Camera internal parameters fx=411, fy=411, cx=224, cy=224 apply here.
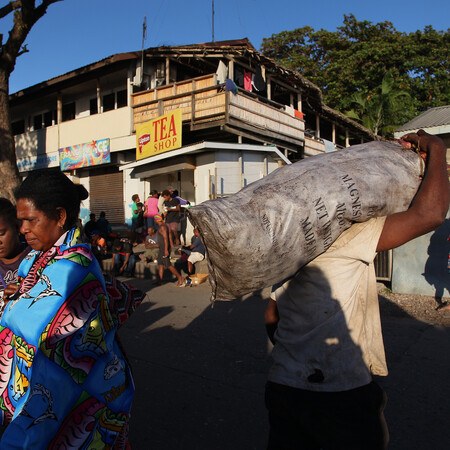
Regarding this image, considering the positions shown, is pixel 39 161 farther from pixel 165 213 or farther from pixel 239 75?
pixel 165 213

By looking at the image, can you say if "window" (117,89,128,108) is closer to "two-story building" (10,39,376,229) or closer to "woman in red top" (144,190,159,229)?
"two-story building" (10,39,376,229)

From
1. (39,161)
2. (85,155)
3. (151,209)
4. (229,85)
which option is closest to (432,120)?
(229,85)

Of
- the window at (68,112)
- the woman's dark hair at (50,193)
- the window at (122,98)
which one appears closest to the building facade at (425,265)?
the woman's dark hair at (50,193)

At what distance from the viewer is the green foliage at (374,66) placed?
21797 mm

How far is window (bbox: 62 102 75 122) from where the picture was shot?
18109 mm

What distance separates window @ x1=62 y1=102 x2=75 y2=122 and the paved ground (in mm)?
14441

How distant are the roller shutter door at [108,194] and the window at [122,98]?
265 cm

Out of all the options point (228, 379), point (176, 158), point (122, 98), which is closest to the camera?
point (228, 379)

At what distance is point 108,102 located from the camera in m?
16.7

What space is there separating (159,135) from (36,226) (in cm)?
1213

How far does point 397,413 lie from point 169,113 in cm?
1152

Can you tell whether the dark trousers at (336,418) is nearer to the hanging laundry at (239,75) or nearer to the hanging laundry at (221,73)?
the hanging laundry at (221,73)

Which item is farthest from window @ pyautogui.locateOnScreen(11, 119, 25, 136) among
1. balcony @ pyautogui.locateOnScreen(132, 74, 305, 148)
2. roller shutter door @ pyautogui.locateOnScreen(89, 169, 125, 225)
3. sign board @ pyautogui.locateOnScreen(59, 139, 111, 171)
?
balcony @ pyautogui.locateOnScreen(132, 74, 305, 148)

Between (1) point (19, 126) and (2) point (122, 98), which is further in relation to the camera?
(1) point (19, 126)
